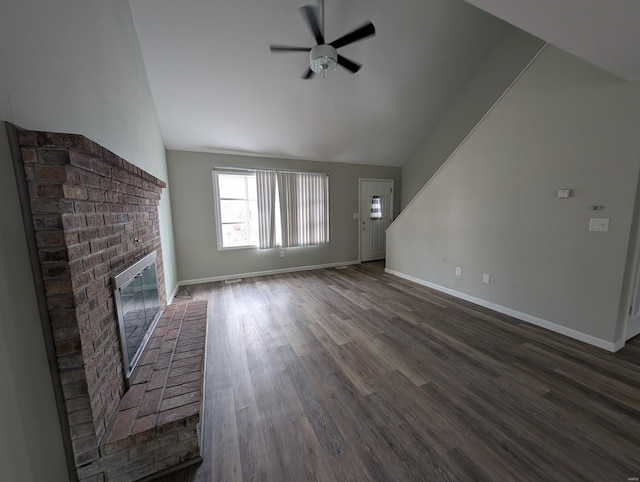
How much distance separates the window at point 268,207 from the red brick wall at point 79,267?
330 cm

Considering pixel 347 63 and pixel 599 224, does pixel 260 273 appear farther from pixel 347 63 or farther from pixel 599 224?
pixel 599 224

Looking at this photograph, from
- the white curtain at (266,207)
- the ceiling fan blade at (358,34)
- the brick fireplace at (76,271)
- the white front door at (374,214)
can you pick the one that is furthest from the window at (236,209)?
the brick fireplace at (76,271)

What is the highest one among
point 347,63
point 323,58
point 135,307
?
point 347,63

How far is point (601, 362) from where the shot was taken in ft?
6.75

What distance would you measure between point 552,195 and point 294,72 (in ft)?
11.2

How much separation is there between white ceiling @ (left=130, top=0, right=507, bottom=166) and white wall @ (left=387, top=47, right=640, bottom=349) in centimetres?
146

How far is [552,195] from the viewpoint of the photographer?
2541 millimetres

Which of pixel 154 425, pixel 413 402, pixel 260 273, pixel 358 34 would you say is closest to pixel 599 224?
pixel 413 402

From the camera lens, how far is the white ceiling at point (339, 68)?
154cm

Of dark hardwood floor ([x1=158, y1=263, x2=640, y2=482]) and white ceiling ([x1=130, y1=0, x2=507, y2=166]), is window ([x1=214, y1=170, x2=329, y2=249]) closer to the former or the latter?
white ceiling ([x1=130, y1=0, x2=507, y2=166])

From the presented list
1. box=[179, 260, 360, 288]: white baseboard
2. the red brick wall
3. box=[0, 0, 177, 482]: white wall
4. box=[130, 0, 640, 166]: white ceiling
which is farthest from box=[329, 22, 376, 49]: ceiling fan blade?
box=[179, 260, 360, 288]: white baseboard

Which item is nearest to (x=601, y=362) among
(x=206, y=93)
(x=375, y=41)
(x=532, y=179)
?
(x=532, y=179)

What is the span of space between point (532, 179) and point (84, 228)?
3892mm

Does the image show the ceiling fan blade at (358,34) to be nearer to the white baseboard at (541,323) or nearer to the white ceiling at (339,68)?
the white ceiling at (339,68)
